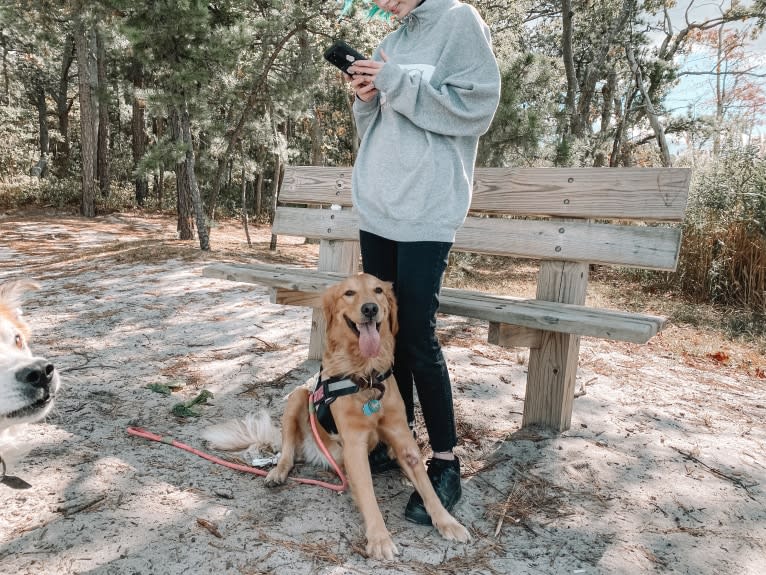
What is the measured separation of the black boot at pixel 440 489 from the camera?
215cm

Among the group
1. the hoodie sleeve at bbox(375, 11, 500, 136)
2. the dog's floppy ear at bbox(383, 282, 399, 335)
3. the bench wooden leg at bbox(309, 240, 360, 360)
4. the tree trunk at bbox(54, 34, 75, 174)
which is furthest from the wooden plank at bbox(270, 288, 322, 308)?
the tree trunk at bbox(54, 34, 75, 174)

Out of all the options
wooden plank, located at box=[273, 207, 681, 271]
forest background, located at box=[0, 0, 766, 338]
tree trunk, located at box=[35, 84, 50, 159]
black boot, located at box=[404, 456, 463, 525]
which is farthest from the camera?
tree trunk, located at box=[35, 84, 50, 159]

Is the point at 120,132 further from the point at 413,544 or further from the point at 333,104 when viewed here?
Answer: the point at 413,544

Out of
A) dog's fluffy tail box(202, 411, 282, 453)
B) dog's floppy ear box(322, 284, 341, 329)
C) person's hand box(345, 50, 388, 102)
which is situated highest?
person's hand box(345, 50, 388, 102)

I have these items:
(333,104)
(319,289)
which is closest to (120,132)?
(333,104)

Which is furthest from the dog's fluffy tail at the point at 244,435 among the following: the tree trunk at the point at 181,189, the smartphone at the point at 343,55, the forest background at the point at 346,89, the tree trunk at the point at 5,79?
the tree trunk at the point at 5,79

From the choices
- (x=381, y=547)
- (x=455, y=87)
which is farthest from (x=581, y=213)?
(x=381, y=547)

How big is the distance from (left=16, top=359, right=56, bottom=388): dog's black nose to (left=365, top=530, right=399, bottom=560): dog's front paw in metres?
1.25

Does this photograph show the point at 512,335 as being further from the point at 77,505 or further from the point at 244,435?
the point at 77,505

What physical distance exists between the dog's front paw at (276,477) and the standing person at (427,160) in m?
0.61

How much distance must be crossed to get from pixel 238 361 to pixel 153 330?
3.51 ft

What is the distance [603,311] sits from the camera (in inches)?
102

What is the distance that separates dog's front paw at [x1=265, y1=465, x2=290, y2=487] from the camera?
240cm

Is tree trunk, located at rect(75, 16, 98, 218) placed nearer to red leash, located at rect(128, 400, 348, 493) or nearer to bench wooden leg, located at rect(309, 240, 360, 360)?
bench wooden leg, located at rect(309, 240, 360, 360)
